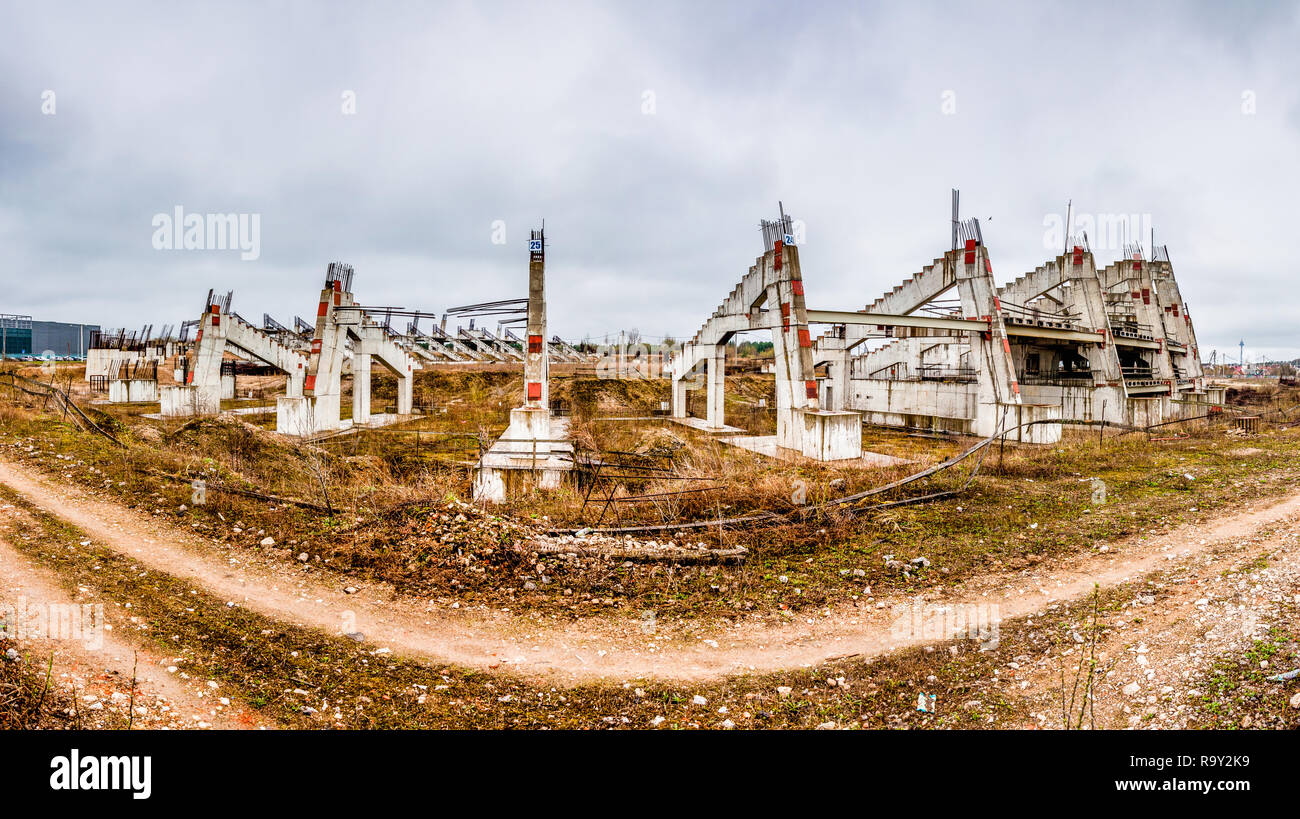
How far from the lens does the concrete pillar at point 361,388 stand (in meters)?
32.1

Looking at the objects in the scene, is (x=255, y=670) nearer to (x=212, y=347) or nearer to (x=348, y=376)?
(x=212, y=347)

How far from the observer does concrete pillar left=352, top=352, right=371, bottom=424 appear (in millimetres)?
32125

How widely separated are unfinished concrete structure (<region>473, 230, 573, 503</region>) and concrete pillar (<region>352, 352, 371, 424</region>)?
16332mm

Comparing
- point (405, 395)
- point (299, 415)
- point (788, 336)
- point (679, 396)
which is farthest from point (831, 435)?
point (405, 395)

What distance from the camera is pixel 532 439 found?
18.4 m

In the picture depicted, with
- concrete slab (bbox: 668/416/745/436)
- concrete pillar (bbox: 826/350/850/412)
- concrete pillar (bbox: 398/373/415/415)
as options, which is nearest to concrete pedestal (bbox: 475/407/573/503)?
concrete slab (bbox: 668/416/745/436)

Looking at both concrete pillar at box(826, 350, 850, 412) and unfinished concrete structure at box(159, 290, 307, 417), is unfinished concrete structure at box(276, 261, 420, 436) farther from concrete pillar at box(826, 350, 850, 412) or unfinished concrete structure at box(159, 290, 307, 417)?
concrete pillar at box(826, 350, 850, 412)

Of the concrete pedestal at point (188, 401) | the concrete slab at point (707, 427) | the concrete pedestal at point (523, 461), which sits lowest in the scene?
the concrete pedestal at point (523, 461)

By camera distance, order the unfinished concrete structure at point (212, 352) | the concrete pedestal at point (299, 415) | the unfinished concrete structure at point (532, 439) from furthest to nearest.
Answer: the unfinished concrete structure at point (212, 352) < the concrete pedestal at point (299, 415) < the unfinished concrete structure at point (532, 439)

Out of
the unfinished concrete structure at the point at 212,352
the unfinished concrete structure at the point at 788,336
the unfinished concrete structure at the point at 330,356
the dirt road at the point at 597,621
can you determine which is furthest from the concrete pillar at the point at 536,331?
the unfinished concrete structure at the point at 212,352

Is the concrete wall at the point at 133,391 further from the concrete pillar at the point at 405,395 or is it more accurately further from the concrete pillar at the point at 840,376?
the concrete pillar at the point at 840,376

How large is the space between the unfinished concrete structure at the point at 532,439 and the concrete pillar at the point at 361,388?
1633 cm
